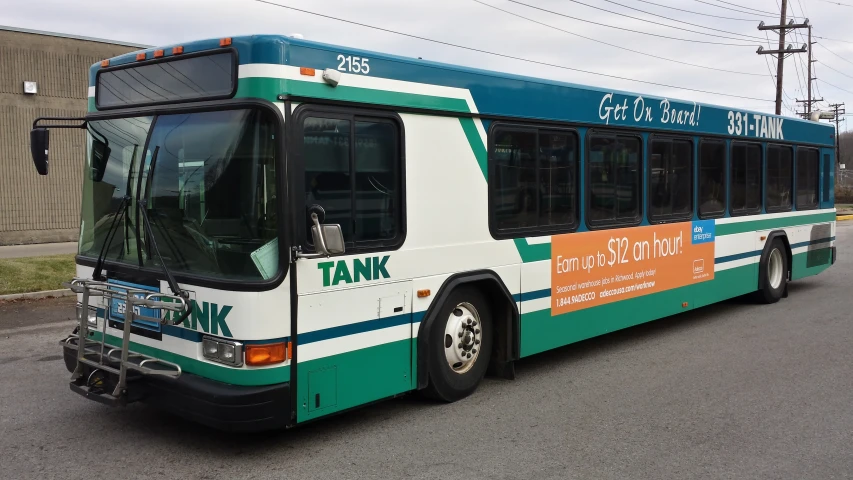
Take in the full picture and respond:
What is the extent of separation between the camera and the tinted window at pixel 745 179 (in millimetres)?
9664

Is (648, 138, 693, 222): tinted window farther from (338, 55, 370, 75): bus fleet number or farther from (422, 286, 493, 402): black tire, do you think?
(338, 55, 370, 75): bus fleet number

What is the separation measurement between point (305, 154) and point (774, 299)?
8.61 meters

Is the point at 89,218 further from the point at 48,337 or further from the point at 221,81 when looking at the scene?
the point at 48,337

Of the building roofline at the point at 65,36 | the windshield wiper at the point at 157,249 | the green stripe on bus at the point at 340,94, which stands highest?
the building roofline at the point at 65,36

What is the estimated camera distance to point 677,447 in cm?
500

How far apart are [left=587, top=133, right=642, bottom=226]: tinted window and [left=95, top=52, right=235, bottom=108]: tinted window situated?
3890 millimetres

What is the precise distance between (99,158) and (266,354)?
84.8 inches

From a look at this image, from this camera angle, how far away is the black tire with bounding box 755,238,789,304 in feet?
34.2

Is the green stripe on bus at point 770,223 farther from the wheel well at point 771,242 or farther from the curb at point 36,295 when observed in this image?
the curb at point 36,295

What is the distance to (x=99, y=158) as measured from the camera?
549cm

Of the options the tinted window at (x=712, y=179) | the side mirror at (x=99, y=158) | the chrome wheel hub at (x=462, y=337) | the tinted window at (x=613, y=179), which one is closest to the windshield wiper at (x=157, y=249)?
the side mirror at (x=99, y=158)

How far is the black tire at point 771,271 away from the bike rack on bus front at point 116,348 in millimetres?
8434

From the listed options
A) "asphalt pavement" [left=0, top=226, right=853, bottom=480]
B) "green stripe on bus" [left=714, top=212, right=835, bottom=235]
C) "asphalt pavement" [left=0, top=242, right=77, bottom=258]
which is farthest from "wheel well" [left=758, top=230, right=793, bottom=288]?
"asphalt pavement" [left=0, top=242, right=77, bottom=258]

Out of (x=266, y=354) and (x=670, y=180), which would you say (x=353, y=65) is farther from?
(x=670, y=180)
